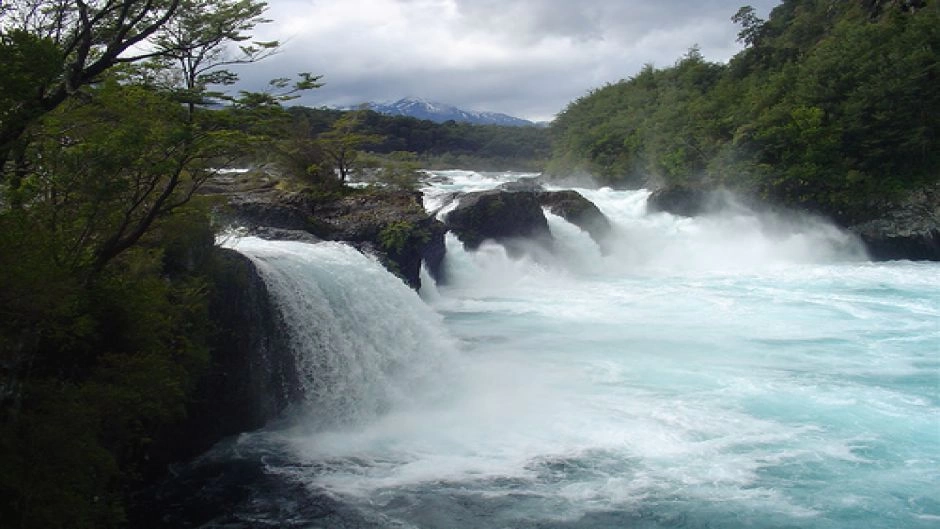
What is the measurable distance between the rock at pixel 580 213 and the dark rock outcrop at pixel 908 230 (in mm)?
9652

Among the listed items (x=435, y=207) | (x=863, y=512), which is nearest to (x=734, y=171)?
(x=435, y=207)

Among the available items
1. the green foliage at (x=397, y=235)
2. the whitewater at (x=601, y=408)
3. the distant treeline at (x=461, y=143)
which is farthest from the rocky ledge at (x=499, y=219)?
the distant treeline at (x=461, y=143)

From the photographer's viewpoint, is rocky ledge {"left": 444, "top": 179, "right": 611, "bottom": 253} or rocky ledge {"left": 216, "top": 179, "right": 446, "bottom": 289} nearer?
rocky ledge {"left": 216, "top": 179, "right": 446, "bottom": 289}

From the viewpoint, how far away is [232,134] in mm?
6723

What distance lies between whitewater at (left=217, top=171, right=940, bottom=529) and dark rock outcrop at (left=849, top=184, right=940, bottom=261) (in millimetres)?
6728

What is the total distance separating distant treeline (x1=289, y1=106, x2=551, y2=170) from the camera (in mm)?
64875

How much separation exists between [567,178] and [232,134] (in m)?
41.3

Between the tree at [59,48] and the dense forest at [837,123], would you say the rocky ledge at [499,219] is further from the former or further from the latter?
the tree at [59,48]

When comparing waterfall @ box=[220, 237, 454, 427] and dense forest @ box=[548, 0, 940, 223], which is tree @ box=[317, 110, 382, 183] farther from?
dense forest @ box=[548, 0, 940, 223]

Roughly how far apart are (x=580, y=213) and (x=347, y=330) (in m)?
16.1

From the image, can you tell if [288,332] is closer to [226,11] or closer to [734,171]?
[226,11]

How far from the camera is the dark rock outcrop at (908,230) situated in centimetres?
2462

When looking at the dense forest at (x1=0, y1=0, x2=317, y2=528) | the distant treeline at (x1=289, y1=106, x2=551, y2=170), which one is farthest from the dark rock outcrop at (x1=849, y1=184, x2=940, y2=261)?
the distant treeline at (x1=289, y1=106, x2=551, y2=170)

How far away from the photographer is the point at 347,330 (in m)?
11.2
